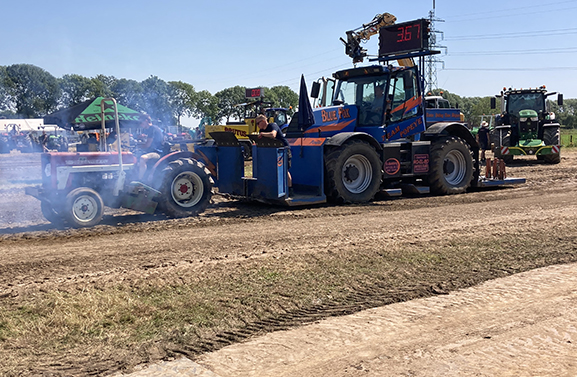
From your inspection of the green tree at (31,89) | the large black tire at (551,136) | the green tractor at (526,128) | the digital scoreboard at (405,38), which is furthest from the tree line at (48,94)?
the large black tire at (551,136)

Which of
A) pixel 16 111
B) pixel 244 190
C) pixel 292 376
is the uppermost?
pixel 16 111

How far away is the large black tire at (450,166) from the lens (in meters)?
12.0

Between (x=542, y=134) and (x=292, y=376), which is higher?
(x=542, y=134)

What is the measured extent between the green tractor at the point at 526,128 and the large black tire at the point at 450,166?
8.50 m

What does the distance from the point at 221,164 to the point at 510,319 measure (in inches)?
289

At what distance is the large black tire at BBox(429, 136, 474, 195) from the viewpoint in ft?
39.5

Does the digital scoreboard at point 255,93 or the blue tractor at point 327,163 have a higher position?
the digital scoreboard at point 255,93

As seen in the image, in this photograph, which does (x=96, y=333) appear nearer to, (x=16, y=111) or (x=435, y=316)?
(x=435, y=316)

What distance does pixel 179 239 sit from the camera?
25.1 feet

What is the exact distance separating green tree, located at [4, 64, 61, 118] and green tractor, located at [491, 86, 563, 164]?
1501 centimetres

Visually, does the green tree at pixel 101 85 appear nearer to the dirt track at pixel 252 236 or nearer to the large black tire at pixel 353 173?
the dirt track at pixel 252 236

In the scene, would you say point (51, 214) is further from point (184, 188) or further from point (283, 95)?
point (283, 95)

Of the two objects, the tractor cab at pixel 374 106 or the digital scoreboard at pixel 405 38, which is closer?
the tractor cab at pixel 374 106

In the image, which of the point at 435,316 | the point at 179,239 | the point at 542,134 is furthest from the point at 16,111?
the point at 542,134
